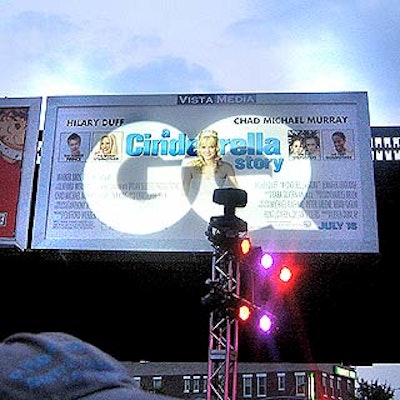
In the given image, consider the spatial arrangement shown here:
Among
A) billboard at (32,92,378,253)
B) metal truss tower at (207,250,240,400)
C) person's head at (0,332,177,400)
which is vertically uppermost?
billboard at (32,92,378,253)

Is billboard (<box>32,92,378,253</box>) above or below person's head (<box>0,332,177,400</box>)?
above

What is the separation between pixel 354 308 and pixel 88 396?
34.8ft

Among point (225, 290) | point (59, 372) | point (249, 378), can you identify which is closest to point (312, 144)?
point (225, 290)

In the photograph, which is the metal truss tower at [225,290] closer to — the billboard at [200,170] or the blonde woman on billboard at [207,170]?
the billboard at [200,170]

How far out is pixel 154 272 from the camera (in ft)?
32.5

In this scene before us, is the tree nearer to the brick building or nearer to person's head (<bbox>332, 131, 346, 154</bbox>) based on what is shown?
the brick building

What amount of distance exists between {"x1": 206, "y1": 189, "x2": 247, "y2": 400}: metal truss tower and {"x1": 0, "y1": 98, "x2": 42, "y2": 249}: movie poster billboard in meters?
2.90

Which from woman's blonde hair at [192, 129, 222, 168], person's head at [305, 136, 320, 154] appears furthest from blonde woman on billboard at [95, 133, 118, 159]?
person's head at [305, 136, 320, 154]

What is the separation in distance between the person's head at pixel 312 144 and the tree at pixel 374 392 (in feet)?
84.4

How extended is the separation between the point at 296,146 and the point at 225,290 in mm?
2952

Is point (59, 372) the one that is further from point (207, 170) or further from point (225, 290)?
point (207, 170)

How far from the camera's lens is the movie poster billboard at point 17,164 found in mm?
8859

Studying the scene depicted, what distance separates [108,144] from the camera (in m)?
Result: 9.19

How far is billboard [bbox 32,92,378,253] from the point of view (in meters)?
8.62
